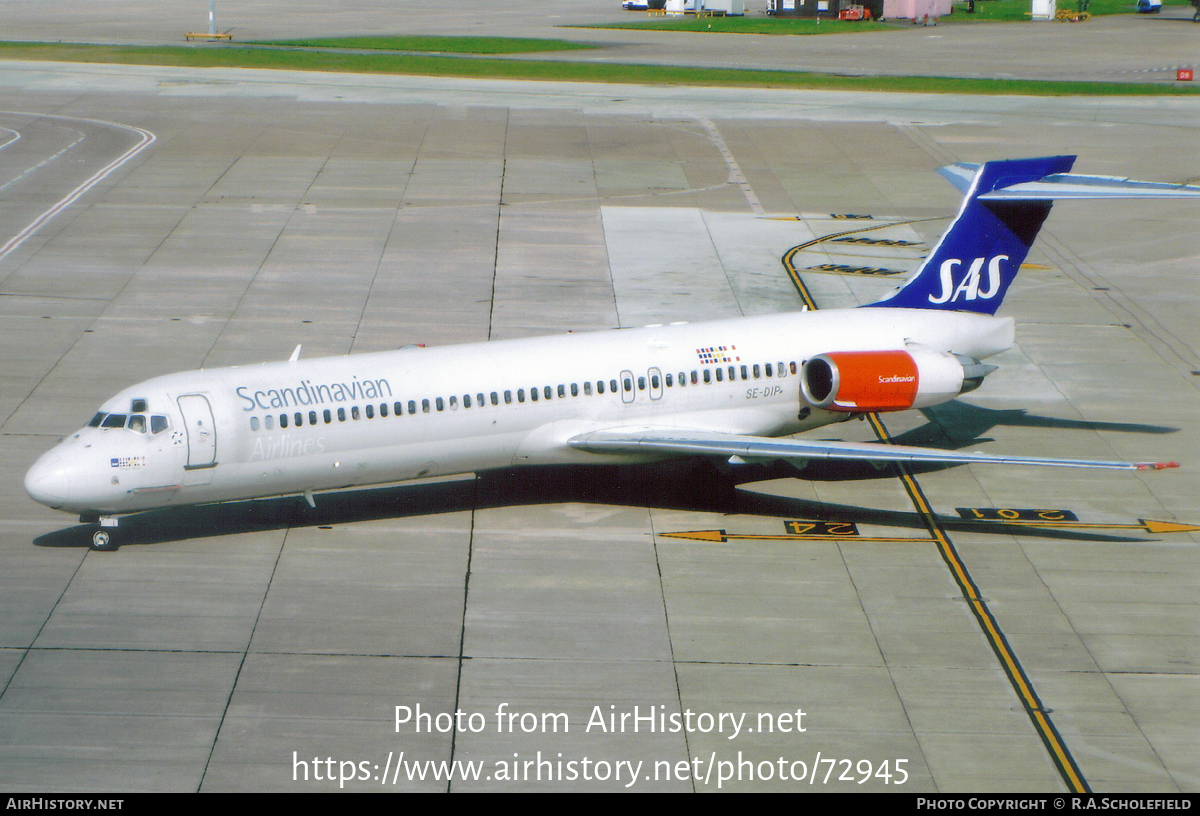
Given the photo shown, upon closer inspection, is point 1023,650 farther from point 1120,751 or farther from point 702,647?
point 702,647

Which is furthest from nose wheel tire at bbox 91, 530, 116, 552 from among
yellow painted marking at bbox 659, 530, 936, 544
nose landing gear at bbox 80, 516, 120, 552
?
yellow painted marking at bbox 659, 530, 936, 544

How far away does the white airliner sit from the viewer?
2145cm

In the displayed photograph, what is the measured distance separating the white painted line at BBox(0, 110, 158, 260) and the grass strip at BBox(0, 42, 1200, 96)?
68.1 ft

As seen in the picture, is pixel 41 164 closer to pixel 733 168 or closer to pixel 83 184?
→ pixel 83 184

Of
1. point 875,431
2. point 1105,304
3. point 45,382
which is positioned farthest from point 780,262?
point 45,382

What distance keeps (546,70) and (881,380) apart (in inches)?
2480

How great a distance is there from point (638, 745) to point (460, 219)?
31.8 meters

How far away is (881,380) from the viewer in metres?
24.7

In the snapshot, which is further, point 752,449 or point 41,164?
point 41,164

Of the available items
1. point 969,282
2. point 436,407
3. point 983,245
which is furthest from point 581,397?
point 983,245

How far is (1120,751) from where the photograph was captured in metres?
17.0

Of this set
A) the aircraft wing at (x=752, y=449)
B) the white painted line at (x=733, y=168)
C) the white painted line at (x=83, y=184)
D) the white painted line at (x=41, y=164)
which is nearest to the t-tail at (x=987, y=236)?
the aircraft wing at (x=752, y=449)

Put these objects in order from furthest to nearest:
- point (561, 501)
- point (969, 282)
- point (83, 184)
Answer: point (83, 184)
point (969, 282)
point (561, 501)

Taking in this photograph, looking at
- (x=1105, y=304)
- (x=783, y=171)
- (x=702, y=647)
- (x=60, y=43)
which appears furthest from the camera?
(x=60, y=43)
